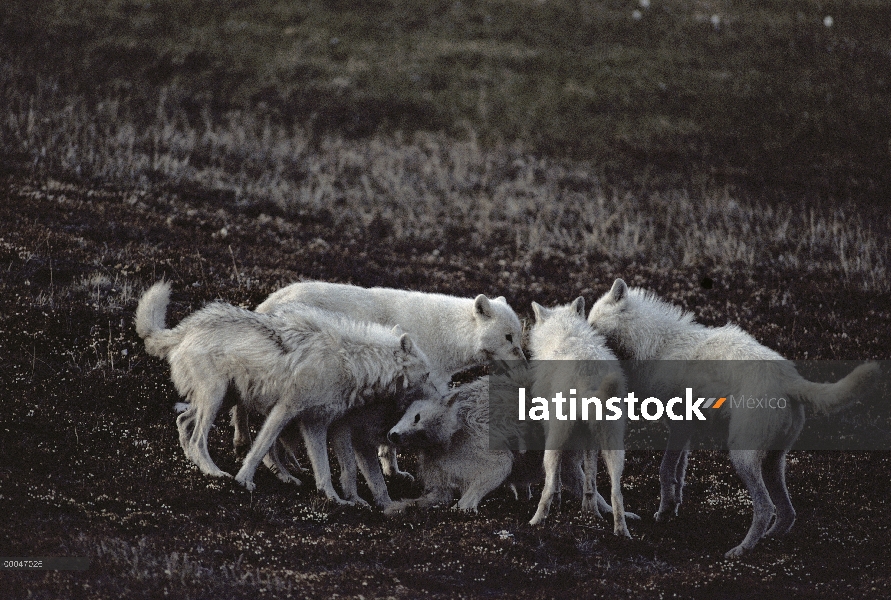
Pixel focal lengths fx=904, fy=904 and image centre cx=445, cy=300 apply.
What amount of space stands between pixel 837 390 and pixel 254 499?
5317 mm

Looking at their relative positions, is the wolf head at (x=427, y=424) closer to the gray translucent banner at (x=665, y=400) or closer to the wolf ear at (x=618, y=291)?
the gray translucent banner at (x=665, y=400)

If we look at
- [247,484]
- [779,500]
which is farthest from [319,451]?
[779,500]

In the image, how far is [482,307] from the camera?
10867 millimetres

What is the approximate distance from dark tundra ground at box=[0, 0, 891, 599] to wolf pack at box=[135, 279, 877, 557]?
36cm

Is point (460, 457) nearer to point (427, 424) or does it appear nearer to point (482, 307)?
point (427, 424)

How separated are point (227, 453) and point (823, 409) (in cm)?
606

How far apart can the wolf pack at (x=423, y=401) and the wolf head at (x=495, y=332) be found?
1023mm

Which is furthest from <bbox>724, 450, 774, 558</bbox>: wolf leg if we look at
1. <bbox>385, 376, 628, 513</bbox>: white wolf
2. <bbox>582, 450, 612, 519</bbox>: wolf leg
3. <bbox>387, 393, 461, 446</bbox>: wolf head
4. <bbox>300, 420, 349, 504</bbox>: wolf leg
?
<bbox>300, 420, 349, 504</bbox>: wolf leg

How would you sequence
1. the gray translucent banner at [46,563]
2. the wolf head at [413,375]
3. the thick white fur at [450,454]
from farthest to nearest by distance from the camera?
the wolf head at [413,375], the thick white fur at [450,454], the gray translucent banner at [46,563]

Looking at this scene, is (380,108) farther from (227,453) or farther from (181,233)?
(227,453)

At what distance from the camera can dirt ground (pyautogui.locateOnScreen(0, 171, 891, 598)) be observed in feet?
23.2

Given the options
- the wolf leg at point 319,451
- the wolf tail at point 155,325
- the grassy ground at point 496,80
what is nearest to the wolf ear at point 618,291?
the wolf leg at point 319,451

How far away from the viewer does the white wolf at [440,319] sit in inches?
427

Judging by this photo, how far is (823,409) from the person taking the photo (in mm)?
7883
